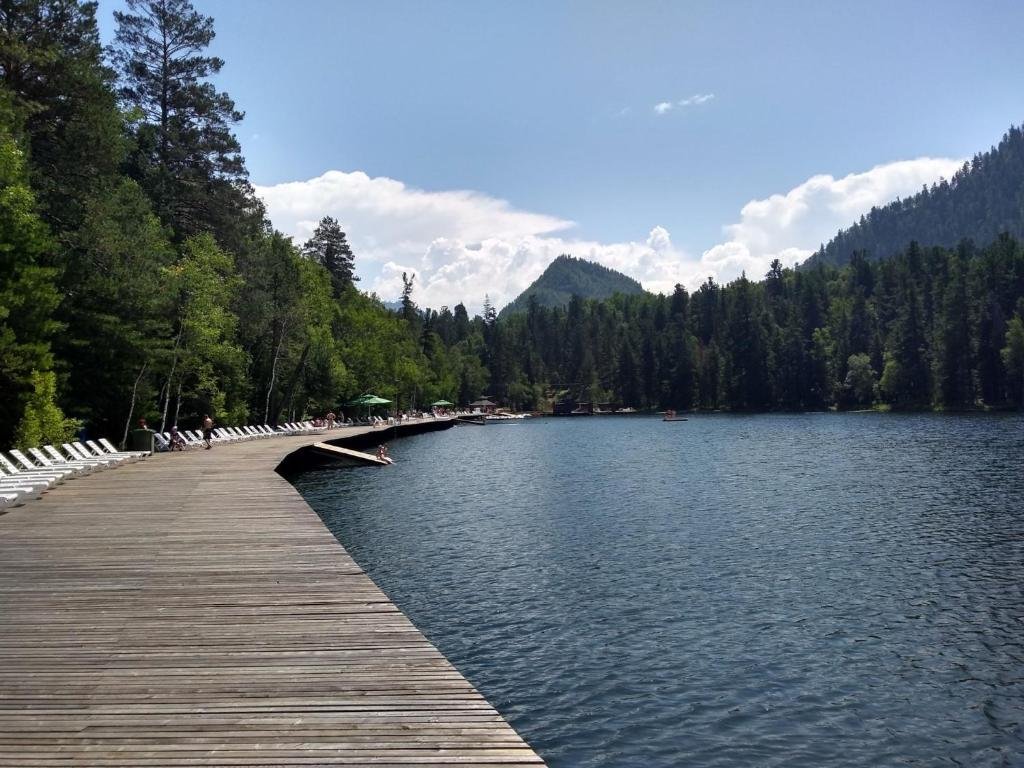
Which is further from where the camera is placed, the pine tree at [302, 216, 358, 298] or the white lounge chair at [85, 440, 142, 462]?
the pine tree at [302, 216, 358, 298]

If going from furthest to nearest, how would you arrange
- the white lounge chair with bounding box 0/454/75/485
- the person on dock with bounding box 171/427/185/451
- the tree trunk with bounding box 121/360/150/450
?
the person on dock with bounding box 171/427/185/451 → the tree trunk with bounding box 121/360/150/450 → the white lounge chair with bounding box 0/454/75/485

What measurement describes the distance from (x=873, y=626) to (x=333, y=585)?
315 inches

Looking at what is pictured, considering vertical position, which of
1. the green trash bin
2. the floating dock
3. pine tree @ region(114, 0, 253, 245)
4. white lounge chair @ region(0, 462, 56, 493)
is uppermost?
pine tree @ region(114, 0, 253, 245)

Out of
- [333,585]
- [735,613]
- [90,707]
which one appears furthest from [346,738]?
[735,613]

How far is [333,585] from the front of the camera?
29.1 feet

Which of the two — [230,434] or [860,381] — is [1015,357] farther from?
[230,434]

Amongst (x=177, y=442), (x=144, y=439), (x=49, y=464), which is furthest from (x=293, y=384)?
(x=49, y=464)

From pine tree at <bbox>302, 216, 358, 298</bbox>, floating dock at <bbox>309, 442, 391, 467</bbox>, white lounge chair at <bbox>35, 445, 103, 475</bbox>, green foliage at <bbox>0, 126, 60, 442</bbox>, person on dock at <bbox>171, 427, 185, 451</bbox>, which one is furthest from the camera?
pine tree at <bbox>302, 216, 358, 298</bbox>

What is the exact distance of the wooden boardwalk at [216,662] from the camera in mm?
4566

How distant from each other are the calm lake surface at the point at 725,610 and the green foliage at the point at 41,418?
8.50m

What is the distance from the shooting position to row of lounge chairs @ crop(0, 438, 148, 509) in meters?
15.3

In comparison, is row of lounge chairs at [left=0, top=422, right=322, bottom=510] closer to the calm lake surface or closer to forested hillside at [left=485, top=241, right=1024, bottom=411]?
the calm lake surface

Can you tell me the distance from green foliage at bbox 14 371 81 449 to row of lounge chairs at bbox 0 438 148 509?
0.52 meters

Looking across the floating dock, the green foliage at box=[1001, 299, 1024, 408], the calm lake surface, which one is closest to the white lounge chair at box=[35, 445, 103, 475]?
the calm lake surface
